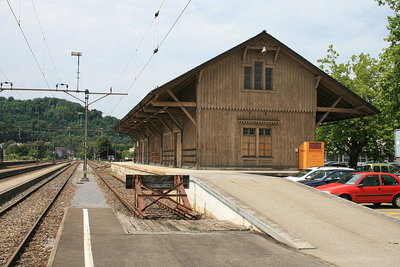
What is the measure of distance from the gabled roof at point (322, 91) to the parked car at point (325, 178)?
6734mm

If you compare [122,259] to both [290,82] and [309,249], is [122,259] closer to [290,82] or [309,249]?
[309,249]

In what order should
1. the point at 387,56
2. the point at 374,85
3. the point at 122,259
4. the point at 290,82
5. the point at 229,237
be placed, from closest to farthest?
the point at 122,259, the point at 229,237, the point at 290,82, the point at 387,56, the point at 374,85

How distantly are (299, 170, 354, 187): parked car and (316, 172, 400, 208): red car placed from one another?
200cm

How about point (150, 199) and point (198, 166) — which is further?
point (198, 166)

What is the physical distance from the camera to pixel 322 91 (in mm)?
26984

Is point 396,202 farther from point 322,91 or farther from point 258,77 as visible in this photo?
point 322,91

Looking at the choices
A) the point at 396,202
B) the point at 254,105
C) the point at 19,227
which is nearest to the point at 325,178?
the point at 396,202

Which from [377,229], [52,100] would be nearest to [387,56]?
[377,229]

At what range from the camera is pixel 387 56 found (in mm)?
27922

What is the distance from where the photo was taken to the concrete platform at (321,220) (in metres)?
8.43

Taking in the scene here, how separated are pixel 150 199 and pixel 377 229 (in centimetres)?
1114

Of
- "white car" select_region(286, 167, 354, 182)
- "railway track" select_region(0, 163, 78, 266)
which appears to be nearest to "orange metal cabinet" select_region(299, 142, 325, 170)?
"white car" select_region(286, 167, 354, 182)

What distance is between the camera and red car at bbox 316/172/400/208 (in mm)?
15906

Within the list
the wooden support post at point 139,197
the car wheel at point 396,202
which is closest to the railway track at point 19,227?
the wooden support post at point 139,197
